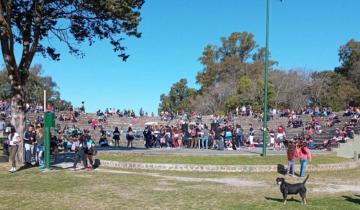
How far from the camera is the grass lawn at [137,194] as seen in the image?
1264 centimetres

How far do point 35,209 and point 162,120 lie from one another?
1682 inches

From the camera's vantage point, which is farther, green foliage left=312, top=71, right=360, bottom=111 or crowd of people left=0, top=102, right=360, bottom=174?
green foliage left=312, top=71, right=360, bottom=111

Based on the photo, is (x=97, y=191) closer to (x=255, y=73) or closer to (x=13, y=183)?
(x=13, y=183)

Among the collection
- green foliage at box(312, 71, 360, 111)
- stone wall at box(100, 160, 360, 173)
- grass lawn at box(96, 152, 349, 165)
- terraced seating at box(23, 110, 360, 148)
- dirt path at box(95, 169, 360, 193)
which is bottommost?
dirt path at box(95, 169, 360, 193)

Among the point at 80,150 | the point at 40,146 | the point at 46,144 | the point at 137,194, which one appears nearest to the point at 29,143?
the point at 40,146

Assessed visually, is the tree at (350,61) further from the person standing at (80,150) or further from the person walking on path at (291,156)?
the person standing at (80,150)

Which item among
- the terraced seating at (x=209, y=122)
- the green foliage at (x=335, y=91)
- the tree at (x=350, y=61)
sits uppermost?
the tree at (x=350, y=61)

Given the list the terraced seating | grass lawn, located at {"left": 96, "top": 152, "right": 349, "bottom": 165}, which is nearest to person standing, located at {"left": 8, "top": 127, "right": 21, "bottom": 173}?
grass lawn, located at {"left": 96, "top": 152, "right": 349, "bottom": 165}

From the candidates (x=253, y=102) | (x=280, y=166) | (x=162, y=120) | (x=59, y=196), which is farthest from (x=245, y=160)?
(x=253, y=102)

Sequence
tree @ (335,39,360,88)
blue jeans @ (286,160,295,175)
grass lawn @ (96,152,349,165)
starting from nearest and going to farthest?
blue jeans @ (286,160,295,175)
grass lawn @ (96,152,349,165)
tree @ (335,39,360,88)

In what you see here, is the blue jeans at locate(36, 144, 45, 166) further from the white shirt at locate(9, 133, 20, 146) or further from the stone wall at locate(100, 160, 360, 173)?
the stone wall at locate(100, 160, 360, 173)

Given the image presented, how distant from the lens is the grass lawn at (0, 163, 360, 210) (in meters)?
12.6

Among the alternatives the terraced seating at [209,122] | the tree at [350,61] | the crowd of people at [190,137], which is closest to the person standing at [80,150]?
the crowd of people at [190,137]

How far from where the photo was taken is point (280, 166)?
72.6 feet
